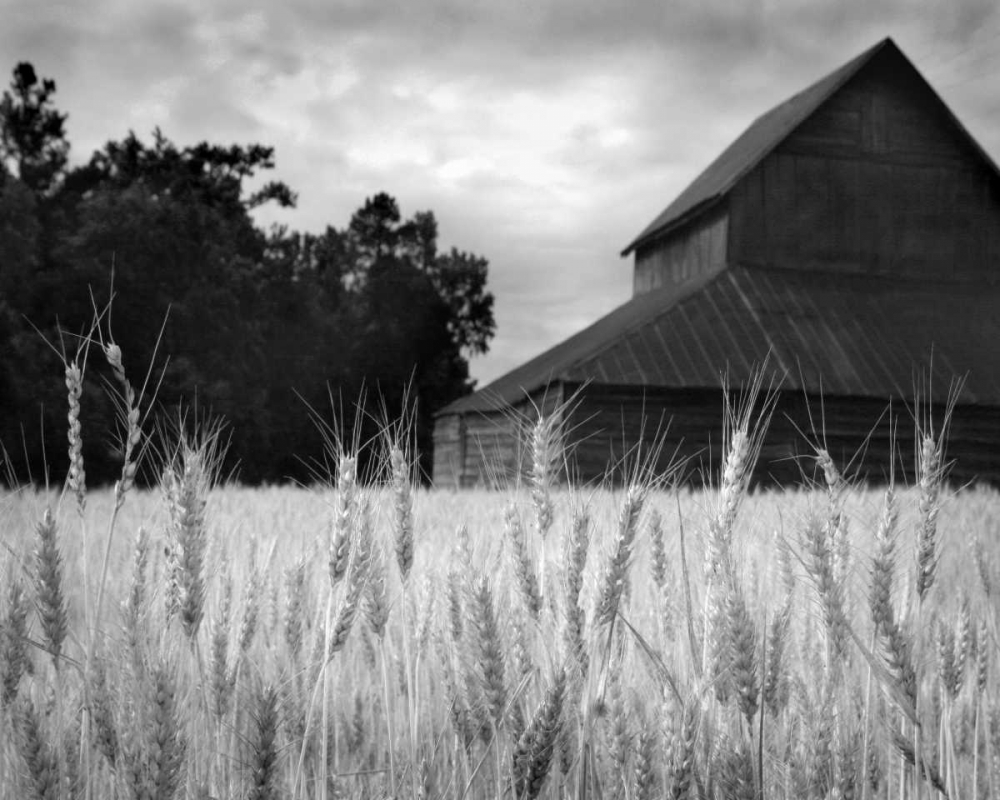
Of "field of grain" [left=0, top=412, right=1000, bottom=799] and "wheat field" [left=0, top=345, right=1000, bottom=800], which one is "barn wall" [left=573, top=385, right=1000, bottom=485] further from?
"wheat field" [left=0, top=345, right=1000, bottom=800]

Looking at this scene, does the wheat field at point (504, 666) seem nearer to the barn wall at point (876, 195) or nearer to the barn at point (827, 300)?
the barn at point (827, 300)

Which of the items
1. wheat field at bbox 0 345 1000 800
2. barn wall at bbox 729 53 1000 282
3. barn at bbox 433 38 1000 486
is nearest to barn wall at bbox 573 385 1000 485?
barn at bbox 433 38 1000 486

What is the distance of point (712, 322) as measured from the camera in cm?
2098

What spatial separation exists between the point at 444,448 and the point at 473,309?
15475 millimetres

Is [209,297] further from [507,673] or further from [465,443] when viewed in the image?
[507,673]

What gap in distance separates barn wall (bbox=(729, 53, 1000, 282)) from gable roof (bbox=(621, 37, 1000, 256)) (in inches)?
10.1

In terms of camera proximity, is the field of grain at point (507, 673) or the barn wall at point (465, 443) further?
the barn wall at point (465, 443)

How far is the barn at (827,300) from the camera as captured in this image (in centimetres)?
2030

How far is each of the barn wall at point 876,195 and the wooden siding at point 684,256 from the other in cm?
60

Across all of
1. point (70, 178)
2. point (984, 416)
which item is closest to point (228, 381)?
point (70, 178)

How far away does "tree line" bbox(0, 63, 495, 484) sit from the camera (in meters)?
26.0

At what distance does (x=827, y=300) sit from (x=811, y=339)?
6.75 ft

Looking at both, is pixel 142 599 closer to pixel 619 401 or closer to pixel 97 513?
pixel 97 513

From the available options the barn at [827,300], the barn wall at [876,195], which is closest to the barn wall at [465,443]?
the barn at [827,300]
